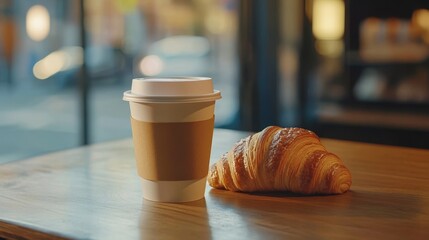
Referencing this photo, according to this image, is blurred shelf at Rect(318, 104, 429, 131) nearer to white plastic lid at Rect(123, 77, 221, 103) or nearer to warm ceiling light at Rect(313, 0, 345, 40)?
warm ceiling light at Rect(313, 0, 345, 40)

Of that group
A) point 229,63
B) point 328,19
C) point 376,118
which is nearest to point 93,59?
point 229,63

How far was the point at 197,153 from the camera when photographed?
1165mm

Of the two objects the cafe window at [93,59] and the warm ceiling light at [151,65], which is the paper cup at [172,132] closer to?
the cafe window at [93,59]

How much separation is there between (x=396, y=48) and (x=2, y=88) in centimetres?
248

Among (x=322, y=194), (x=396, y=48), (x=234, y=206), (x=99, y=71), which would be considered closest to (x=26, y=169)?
(x=234, y=206)

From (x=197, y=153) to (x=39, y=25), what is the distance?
296cm

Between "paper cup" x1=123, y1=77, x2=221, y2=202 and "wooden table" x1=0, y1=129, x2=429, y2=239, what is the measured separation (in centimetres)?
4

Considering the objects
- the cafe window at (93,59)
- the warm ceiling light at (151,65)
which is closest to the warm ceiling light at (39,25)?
the cafe window at (93,59)

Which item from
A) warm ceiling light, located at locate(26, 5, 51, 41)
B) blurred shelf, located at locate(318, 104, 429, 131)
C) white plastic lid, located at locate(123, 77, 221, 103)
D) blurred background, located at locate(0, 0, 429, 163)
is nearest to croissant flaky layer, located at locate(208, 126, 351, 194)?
white plastic lid, located at locate(123, 77, 221, 103)

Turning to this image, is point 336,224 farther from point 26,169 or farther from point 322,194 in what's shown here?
point 26,169

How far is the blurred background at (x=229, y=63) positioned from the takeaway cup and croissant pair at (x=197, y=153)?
7.77 ft

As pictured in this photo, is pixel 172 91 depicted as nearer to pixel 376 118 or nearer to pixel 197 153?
pixel 197 153

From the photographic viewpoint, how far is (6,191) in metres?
1.25

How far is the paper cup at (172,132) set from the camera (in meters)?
1.13
